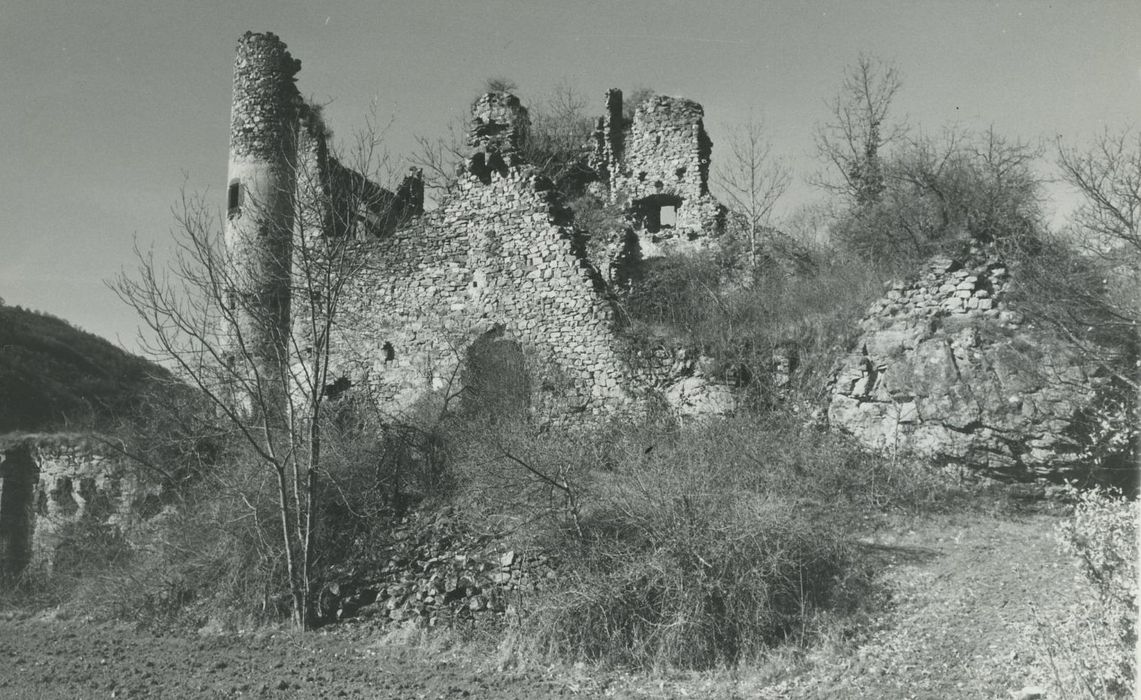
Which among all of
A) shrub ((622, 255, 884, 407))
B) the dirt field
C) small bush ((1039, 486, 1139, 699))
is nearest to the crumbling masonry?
shrub ((622, 255, 884, 407))

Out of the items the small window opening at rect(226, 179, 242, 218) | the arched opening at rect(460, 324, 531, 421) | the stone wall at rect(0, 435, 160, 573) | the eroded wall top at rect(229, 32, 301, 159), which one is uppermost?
the eroded wall top at rect(229, 32, 301, 159)

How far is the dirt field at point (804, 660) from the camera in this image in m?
6.57

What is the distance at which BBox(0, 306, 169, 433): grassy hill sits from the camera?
2286 cm

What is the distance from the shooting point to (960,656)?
6.63m

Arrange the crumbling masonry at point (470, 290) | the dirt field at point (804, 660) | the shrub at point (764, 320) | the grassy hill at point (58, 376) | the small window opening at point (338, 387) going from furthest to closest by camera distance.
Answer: the grassy hill at point (58, 376)
the small window opening at point (338, 387)
the crumbling masonry at point (470, 290)
the shrub at point (764, 320)
the dirt field at point (804, 660)

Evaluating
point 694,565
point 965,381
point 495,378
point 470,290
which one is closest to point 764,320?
point 965,381

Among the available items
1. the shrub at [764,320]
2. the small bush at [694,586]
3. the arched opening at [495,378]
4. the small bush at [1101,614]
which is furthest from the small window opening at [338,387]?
the small bush at [1101,614]

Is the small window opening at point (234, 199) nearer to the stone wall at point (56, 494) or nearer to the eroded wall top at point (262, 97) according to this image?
the eroded wall top at point (262, 97)

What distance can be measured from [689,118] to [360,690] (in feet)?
51.3

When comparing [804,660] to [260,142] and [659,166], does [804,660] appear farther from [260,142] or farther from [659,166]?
[260,142]

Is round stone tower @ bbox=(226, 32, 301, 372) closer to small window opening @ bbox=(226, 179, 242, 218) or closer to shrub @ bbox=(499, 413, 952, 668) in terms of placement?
small window opening @ bbox=(226, 179, 242, 218)

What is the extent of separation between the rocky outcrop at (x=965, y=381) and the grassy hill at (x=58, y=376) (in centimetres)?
1655

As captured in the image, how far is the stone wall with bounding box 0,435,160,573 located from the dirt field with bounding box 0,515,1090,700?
6.06 m

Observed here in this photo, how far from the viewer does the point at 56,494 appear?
52.0 ft
